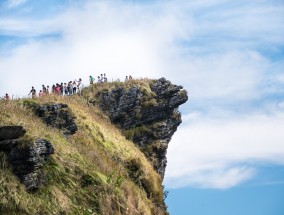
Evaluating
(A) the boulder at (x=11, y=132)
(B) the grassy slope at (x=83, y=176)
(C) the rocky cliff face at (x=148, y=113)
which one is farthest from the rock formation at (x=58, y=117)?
(C) the rocky cliff face at (x=148, y=113)

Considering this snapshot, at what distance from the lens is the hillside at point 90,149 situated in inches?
1141

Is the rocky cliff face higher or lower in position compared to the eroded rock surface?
higher

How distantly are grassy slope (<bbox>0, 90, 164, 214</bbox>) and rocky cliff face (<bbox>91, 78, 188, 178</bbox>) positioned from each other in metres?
4.19

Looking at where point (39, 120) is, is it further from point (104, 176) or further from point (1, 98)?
point (104, 176)

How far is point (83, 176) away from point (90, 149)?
7.01 meters

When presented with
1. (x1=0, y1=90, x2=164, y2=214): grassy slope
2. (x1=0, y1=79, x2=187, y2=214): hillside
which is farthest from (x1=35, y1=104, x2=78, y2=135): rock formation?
(x1=0, y1=90, x2=164, y2=214): grassy slope

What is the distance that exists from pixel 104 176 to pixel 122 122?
734 inches

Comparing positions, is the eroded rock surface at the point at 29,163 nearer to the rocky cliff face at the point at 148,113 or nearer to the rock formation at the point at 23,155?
the rock formation at the point at 23,155

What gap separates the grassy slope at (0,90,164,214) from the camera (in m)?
28.1

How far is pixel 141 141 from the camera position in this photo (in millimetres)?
50844

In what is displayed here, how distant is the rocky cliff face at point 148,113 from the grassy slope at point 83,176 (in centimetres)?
419

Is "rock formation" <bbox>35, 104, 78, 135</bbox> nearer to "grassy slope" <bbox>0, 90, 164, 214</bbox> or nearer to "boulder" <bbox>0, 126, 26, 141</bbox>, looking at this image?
"grassy slope" <bbox>0, 90, 164, 214</bbox>

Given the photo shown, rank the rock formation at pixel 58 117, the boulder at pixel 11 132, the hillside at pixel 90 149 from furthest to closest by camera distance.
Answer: the rock formation at pixel 58 117, the boulder at pixel 11 132, the hillside at pixel 90 149

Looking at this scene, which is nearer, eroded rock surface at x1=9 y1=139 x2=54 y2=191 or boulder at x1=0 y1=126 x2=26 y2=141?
eroded rock surface at x1=9 y1=139 x2=54 y2=191
